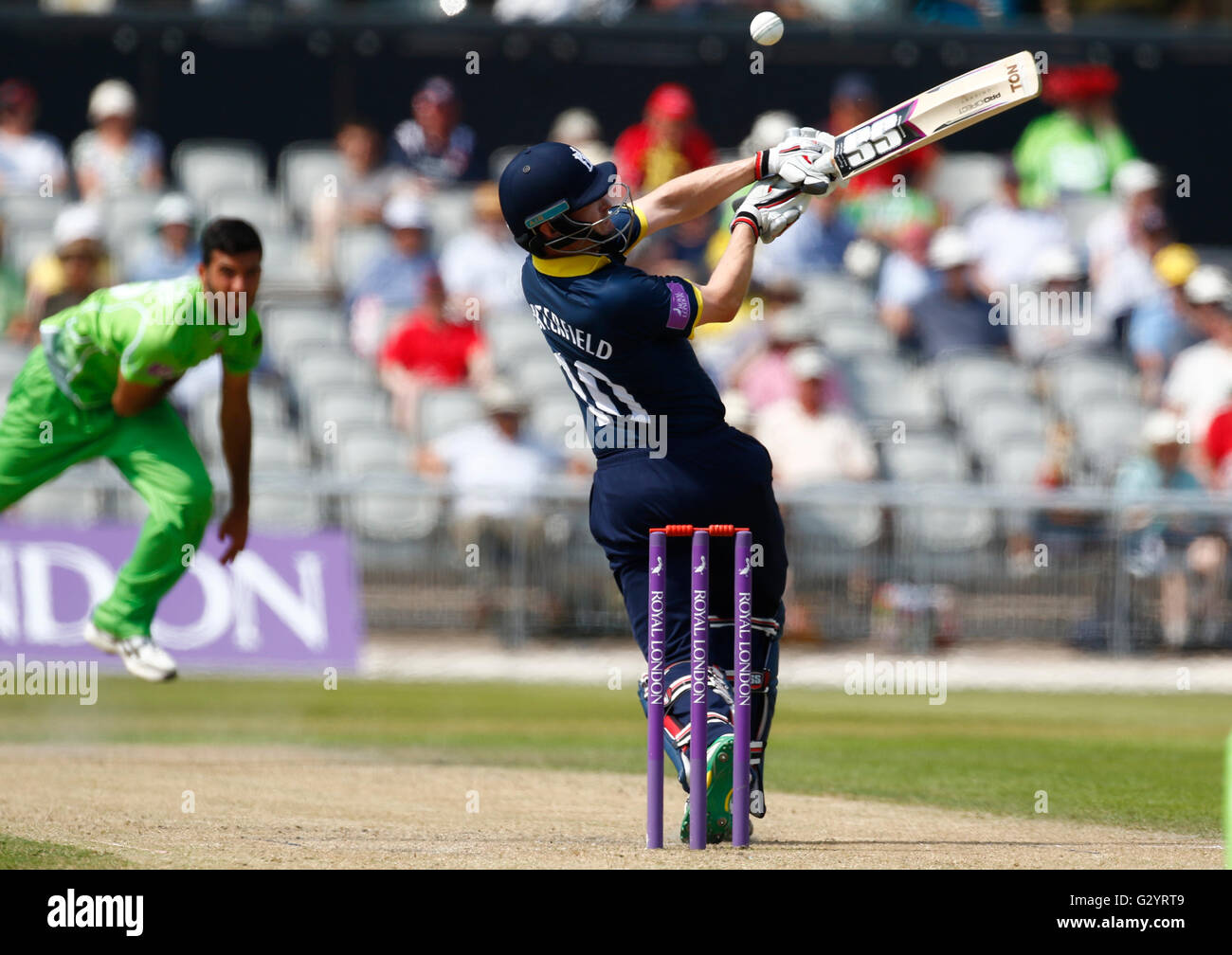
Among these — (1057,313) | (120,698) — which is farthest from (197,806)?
(1057,313)

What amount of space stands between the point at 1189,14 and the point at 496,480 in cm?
1028

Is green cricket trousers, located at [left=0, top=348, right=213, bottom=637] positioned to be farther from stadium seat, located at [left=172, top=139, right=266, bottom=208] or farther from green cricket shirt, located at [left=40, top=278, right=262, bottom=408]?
stadium seat, located at [left=172, top=139, right=266, bottom=208]

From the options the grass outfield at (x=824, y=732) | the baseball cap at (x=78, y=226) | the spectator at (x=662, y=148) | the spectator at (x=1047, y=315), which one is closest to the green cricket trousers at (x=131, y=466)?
the grass outfield at (x=824, y=732)

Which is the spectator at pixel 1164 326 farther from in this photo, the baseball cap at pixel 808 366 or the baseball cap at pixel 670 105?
the baseball cap at pixel 670 105

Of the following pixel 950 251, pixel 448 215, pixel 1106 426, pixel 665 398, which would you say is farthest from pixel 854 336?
pixel 665 398

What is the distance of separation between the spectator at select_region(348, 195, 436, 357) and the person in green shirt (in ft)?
24.2

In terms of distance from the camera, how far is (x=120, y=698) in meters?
13.1

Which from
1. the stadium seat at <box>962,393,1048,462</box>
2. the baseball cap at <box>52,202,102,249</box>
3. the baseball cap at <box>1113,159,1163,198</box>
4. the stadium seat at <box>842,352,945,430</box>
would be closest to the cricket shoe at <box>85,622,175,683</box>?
the baseball cap at <box>52,202,102,249</box>

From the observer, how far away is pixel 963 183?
17.8 metres

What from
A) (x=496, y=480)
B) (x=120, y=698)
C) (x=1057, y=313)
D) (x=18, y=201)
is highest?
(x=18, y=201)

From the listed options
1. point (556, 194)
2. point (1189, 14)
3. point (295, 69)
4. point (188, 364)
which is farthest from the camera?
point (1189, 14)

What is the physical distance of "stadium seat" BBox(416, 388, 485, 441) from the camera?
15.4 m

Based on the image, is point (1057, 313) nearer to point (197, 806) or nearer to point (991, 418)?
point (991, 418)

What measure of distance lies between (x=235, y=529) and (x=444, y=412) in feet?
22.7
